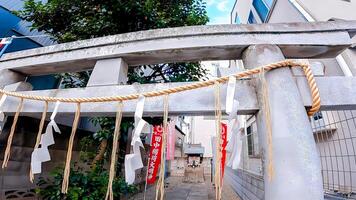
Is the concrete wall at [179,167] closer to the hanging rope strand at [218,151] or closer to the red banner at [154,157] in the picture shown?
the red banner at [154,157]

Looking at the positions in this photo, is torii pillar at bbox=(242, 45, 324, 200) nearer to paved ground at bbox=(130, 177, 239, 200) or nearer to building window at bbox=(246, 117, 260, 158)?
building window at bbox=(246, 117, 260, 158)

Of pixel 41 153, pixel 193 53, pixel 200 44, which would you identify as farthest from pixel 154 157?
pixel 200 44

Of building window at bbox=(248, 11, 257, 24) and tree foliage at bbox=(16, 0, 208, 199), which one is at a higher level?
building window at bbox=(248, 11, 257, 24)

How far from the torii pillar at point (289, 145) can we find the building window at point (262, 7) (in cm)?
879

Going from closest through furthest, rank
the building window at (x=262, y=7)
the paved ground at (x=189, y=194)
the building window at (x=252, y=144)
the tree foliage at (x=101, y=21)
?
1. the tree foliage at (x=101, y=21)
2. the building window at (x=252, y=144)
3. the paved ground at (x=189, y=194)
4. the building window at (x=262, y=7)

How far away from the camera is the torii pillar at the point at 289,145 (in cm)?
128

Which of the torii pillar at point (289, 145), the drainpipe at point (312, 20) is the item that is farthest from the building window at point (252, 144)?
the torii pillar at point (289, 145)

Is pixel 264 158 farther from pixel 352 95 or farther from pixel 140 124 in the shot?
pixel 140 124

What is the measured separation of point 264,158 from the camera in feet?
4.75

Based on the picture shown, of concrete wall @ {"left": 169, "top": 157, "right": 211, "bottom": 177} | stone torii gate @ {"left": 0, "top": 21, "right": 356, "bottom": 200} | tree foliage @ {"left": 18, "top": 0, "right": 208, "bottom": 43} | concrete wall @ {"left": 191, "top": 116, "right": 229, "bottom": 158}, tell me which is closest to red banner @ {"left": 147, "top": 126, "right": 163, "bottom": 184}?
tree foliage @ {"left": 18, "top": 0, "right": 208, "bottom": 43}

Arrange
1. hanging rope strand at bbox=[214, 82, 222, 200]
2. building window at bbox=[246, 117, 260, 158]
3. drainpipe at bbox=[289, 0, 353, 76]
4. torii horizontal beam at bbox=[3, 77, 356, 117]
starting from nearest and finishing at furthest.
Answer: hanging rope strand at bbox=[214, 82, 222, 200], torii horizontal beam at bbox=[3, 77, 356, 117], drainpipe at bbox=[289, 0, 353, 76], building window at bbox=[246, 117, 260, 158]

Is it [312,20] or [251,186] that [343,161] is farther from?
[312,20]

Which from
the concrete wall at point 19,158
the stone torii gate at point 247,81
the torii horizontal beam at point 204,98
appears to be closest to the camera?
the stone torii gate at point 247,81

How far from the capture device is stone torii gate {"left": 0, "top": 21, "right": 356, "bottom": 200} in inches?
53.2
